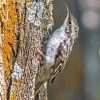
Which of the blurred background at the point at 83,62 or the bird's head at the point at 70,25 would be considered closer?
the bird's head at the point at 70,25

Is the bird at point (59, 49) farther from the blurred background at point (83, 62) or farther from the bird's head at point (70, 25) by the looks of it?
the blurred background at point (83, 62)

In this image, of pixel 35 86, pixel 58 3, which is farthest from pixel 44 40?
pixel 58 3

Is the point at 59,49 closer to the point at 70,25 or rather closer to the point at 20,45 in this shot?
the point at 70,25

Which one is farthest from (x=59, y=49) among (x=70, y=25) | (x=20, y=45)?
(x=20, y=45)

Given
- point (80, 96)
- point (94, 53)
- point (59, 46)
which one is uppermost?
point (59, 46)

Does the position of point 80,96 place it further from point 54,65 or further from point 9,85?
point 9,85

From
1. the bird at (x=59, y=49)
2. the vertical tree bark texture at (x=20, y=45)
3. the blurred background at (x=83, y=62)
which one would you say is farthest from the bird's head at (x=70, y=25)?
the blurred background at (x=83, y=62)
